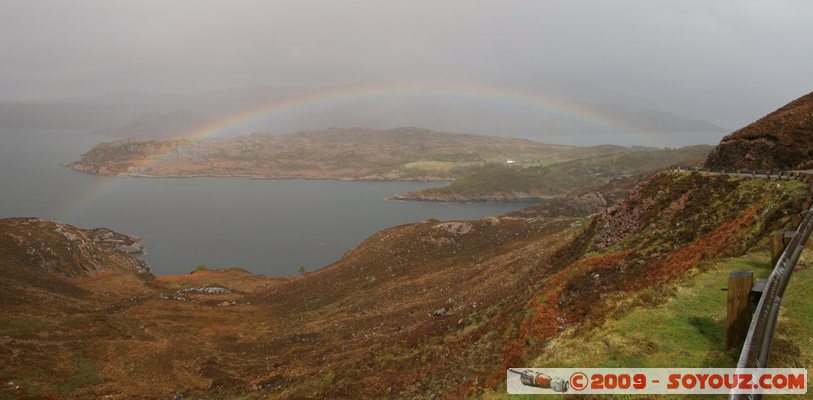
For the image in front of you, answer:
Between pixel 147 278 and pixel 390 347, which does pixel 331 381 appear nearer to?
pixel 390 347

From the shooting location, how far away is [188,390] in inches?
1324

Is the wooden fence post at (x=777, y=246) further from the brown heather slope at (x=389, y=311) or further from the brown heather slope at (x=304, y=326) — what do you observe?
the brown heather slope at (x=304, y=326)

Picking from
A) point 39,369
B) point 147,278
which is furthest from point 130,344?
point 147,278

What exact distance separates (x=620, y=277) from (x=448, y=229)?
48.6m

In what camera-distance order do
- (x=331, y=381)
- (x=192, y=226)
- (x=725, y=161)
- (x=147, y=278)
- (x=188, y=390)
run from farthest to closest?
(x=192, y=226) → (x=147, y=278) → (x=725, y=161) → (x=188, y=390) → (x=331, y=381)

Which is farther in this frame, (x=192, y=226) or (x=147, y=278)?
(x=192, y=226)

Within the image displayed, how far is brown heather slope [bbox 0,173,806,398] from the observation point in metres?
22.0

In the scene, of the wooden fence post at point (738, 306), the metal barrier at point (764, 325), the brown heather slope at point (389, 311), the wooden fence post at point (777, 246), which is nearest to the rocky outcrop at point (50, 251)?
the brown heather slope at point (389, 311)

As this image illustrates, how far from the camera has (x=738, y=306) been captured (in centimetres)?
1066

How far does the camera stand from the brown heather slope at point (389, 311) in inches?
867

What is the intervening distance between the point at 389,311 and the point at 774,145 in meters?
34.9


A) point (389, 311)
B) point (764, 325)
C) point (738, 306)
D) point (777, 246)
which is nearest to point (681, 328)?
point (738, 306)

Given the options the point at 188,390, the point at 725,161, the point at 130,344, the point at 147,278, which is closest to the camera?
the point at 188,390

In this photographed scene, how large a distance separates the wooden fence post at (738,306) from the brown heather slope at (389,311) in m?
5.48
